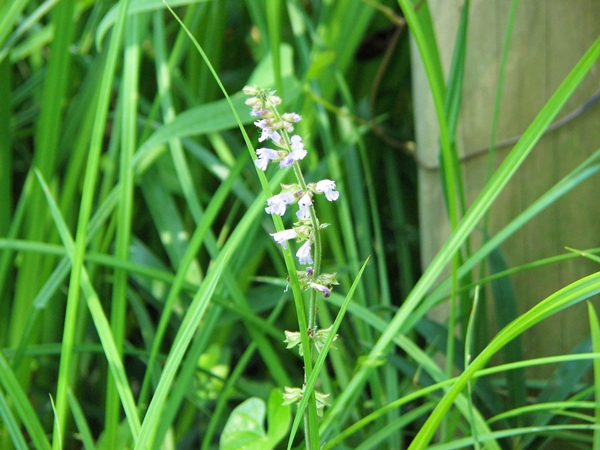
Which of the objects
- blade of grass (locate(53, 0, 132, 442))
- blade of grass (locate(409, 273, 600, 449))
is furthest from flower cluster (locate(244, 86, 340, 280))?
blade of grass (locate(53, 0, 132, 442))

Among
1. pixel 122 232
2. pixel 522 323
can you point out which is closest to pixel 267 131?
pixel 522 323

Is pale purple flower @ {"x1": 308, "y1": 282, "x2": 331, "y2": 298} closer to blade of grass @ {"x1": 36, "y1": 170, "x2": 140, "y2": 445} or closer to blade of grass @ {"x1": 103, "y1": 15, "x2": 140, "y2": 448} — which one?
blade of grass @ {"x1": 36, "y1": 170, "x2": 140, "y2": 445}

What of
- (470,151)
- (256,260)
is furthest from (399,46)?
(256,260)

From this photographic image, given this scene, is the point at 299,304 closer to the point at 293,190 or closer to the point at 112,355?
the point at 293,190

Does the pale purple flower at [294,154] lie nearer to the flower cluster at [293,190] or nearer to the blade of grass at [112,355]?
the flower cluster at [293,190]

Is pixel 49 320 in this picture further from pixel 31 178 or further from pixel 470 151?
pixel 470 151
